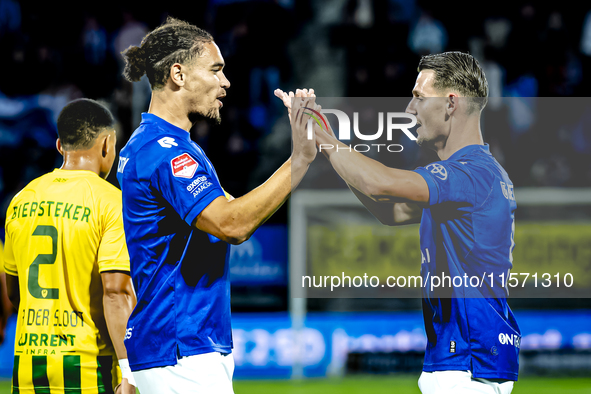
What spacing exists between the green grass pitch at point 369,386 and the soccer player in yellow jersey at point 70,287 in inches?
226

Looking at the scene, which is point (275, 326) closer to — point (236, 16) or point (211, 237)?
point (236, 16)

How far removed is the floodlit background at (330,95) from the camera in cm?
948

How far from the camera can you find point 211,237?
2748 mm

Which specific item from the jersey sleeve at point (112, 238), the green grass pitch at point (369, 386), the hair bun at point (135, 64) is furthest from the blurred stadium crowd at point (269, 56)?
the hair bun at point (135, 64)

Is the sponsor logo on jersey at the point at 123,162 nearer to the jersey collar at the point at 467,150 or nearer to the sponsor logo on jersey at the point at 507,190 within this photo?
the jersey collar at the point at 467,150

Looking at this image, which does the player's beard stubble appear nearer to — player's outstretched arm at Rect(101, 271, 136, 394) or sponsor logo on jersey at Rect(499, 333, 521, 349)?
player's outstretched arm at Rect(101, 271, 136, 394)

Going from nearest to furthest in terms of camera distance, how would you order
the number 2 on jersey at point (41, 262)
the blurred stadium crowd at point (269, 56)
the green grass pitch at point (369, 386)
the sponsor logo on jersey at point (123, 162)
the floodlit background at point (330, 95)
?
the sponsor logo on jersey at point (123, 162)
the number 2 on jersey at point (41, 262)
the green grass pitch at point (369, 386)
the floodlit background at point (330, 95)
the blurred stadium crowd at point (269, 56)

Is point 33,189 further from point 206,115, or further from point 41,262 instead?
point 206,115

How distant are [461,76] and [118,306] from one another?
1966 millimetres

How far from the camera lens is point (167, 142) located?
2783 mm

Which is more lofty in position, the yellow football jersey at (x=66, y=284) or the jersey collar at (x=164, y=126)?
the jersey collar at (x=164, y=126)

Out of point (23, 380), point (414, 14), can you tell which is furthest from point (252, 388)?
point (414, 14)

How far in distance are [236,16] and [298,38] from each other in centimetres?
137

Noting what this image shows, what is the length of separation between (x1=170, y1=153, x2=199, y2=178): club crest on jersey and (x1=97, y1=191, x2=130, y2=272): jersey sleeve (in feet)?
2.37
